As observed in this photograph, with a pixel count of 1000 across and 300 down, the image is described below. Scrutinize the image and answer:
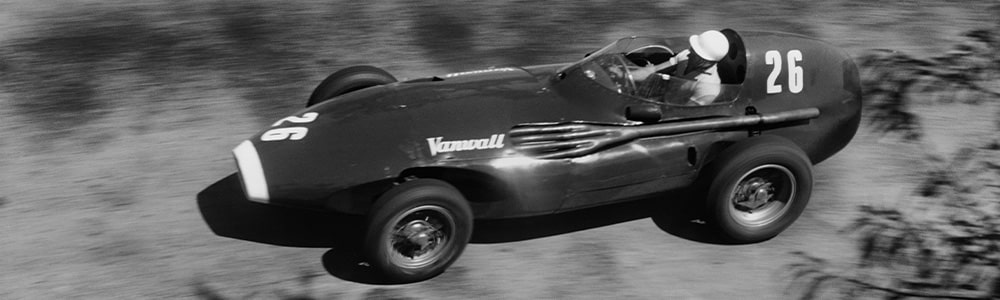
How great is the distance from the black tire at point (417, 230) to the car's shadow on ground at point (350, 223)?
1.65ft

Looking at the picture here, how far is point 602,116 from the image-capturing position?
6.91 metres

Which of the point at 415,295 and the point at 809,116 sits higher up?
the point at 809,116

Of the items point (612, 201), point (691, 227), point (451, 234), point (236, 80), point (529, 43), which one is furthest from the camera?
point (529, 43)

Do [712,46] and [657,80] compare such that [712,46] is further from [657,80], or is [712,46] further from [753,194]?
[753,194]

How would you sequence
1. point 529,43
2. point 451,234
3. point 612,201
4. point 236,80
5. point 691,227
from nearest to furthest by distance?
point 451,234, point 612,201, point 691,227, point 236,80, point 529,43

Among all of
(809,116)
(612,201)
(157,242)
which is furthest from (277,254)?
(809,116)

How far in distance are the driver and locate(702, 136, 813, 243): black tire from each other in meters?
0.56

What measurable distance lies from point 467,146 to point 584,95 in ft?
3.49

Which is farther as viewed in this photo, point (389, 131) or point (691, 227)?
point (691, 227)

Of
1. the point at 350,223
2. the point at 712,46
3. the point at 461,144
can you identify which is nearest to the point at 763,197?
the point at 712,46

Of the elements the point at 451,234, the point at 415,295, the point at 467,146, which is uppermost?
the point at 467,146

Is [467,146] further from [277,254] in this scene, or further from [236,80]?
[236,80]

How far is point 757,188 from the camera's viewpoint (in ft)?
23.0

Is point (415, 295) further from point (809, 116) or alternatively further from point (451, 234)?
point (809, 116)
